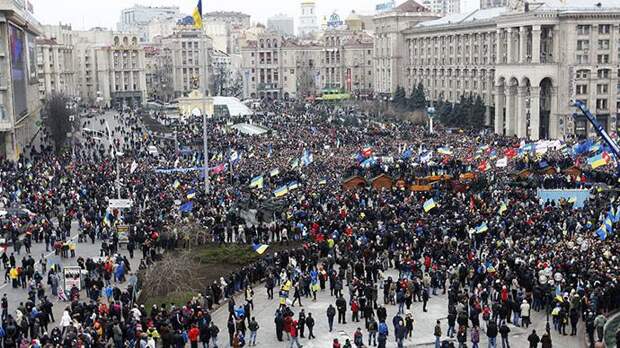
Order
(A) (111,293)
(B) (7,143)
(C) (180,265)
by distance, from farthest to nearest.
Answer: (B) (7,143) < (C) (180,265) < (A) (111,293)

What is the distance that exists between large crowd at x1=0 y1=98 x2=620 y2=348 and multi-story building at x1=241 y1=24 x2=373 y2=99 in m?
76.1

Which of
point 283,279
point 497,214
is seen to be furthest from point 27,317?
point 497,214

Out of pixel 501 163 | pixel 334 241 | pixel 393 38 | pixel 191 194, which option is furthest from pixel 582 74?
pixel 334 241

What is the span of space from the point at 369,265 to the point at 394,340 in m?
4.48

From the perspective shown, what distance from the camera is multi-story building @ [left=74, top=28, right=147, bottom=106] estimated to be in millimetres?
124375

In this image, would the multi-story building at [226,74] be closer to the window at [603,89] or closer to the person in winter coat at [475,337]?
the window at [603,89]

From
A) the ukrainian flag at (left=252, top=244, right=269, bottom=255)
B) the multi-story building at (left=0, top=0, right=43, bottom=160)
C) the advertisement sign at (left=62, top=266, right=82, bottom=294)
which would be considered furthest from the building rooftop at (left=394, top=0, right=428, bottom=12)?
the advertisement sign at (left=62, top=266, right=82, bottom=294)

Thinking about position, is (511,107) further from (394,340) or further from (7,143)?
(394,340)

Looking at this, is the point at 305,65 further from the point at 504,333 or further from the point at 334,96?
the point at 504,333

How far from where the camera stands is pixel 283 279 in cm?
2453

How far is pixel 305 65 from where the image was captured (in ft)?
438

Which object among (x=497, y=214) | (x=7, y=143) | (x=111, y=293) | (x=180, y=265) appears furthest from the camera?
(x=7, y=143)

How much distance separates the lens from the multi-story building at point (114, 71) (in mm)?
124375

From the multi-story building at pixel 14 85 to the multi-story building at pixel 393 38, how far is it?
45.6 metres
